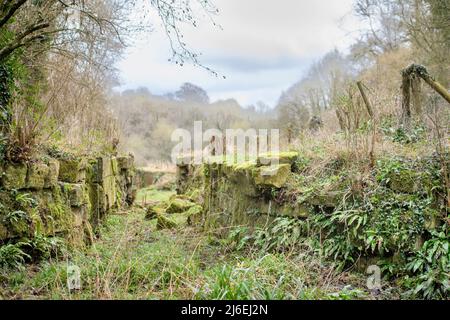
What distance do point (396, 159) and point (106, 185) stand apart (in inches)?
225

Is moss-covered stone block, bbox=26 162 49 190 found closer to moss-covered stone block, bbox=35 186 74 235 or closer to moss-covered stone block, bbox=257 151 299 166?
moss-covered stone block, bbox=35 186 74 235

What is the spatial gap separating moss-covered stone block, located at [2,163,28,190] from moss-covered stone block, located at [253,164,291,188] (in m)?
3.28

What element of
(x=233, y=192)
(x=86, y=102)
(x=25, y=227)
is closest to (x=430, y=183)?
(x=233, y=192)

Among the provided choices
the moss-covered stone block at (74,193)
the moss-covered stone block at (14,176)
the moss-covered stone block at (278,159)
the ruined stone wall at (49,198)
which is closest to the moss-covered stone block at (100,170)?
the ruined stone wall at (49,198)

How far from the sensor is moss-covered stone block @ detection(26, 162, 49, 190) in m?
4.50

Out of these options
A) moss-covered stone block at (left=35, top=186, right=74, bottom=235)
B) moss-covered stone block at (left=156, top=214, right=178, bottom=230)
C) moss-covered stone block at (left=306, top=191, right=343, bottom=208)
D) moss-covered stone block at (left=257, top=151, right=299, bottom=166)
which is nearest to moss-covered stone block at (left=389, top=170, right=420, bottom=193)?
moss-covered stone block at (left=306, top=191, right=343, bottom=208)

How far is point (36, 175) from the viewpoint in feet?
15.1

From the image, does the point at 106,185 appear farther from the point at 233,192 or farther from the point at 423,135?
the point at 423,135

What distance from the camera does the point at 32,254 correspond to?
14.2 ft

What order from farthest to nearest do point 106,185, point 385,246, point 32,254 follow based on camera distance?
point 106,185, point 32,254, point 385,246

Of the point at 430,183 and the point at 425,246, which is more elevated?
the point at 430,183

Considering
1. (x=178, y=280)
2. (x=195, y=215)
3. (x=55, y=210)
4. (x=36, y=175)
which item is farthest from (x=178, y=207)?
(x=178, y=280)

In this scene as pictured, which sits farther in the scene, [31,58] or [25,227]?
[31,58]

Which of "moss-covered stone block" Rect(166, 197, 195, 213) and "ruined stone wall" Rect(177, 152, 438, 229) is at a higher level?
"ruined stone wall" Rect(177, 152, 438, 229)
